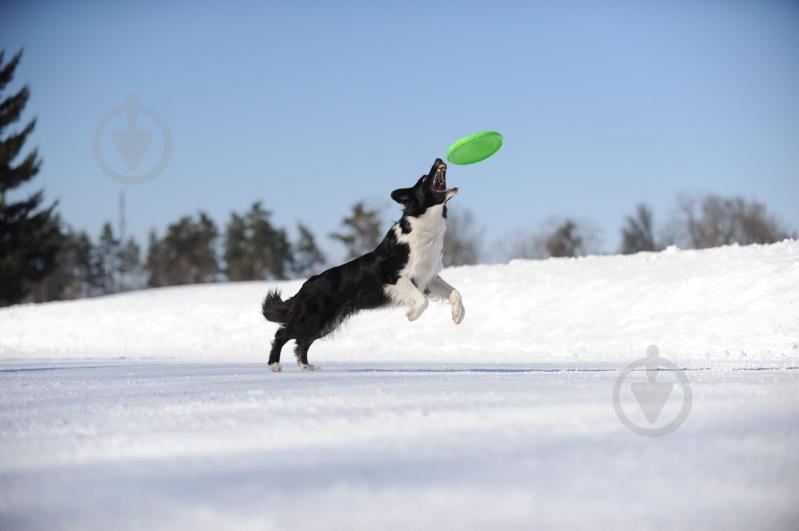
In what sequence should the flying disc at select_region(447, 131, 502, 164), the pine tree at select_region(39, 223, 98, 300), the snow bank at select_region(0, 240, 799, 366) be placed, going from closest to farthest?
the flying disc at select_region(447, 131, 502, 164), the snow bank at select_region(0, 240, 799, 366), the pine tree at select_region(39, 223, 98, 300)

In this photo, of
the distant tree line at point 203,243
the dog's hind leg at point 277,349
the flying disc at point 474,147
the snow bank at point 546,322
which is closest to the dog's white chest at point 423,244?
the snow bank at point 546,322

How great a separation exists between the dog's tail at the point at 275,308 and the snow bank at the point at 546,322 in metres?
0.69

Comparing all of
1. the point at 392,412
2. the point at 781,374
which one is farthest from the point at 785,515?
the point at 781,374

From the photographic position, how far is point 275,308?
8297 millimetres

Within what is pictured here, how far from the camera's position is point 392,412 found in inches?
158

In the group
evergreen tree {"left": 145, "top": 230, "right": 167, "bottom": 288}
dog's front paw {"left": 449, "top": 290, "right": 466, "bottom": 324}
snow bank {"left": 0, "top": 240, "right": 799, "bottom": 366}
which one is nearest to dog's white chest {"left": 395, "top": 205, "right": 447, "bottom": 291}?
dog's front paw {"left": 449, "top": 290, "right": 466, "bottom": 324}

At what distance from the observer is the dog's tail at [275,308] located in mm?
8242

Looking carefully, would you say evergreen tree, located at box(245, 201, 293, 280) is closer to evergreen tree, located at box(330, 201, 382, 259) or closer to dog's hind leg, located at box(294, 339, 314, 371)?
evergreen tree, located at box(330, 201, 382, 259)

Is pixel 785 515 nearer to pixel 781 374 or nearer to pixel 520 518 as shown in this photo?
pixel 520 518

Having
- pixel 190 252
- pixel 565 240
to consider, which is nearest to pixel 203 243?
pixel 190 252

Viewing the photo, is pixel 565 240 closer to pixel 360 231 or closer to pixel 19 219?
pixel 360 231
